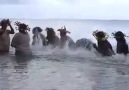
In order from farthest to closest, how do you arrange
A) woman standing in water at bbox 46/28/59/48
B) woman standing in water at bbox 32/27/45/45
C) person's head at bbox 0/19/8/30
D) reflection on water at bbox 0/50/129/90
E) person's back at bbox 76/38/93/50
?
woman standing in water at bbox 32/27/45/45
woman standing in water at bbox 46/28/59/48
person's back at bbox 76/38/93/50
person's head at bbox 0/19/8/30
reflection on water at bbox 0/50/129/90

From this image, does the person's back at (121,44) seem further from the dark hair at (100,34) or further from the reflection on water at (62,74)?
the reflection on water at (62,74)

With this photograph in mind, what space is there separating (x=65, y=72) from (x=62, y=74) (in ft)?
1.13

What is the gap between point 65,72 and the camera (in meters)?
10.1

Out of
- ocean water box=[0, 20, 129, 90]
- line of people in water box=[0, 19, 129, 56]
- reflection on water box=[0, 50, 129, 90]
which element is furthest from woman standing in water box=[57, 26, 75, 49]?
reflection on water box=[0, 50, 129, 90]

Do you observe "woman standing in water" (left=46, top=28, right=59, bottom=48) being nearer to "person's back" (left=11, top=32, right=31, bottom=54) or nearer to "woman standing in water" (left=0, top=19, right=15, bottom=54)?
"woman standing in water" (left=0, top=19, right=15, bottom=54)

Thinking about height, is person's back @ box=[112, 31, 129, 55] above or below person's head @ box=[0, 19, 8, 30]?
below

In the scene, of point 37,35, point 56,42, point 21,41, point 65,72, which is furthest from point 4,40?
point 65,72

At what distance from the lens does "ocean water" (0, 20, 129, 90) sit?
27.1 feet

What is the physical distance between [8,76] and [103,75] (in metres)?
2.12

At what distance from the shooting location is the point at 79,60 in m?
12.9

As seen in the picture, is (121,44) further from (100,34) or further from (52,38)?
(52,38)

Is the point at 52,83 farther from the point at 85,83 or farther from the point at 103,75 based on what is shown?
the point at 103,75

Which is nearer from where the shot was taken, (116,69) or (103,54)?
(116,69)

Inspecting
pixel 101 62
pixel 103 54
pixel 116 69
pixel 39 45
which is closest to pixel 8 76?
pixel 116 69
